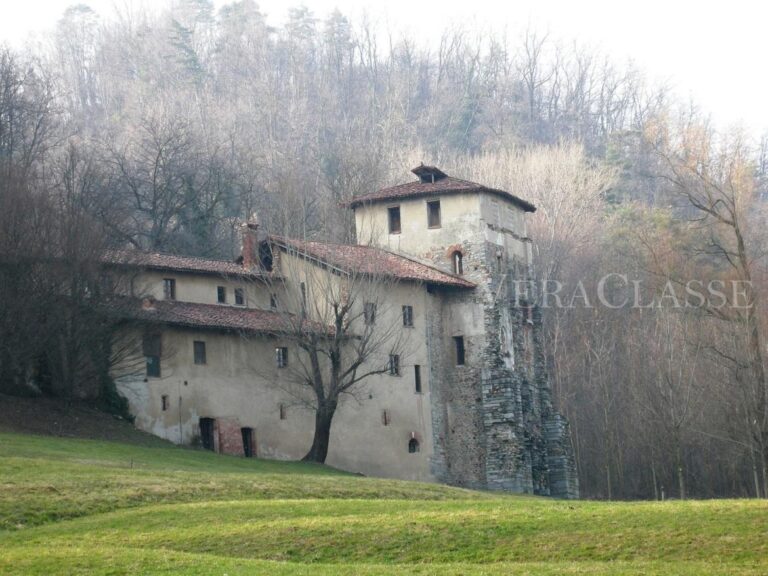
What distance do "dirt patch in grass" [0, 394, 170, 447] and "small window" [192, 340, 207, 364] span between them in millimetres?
3654

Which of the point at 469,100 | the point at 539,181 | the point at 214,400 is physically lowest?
the point at 214,400

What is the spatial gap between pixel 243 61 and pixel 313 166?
34.8 metres

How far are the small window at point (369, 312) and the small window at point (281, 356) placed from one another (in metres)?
3.24

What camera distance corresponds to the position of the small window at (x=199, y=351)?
50969mm

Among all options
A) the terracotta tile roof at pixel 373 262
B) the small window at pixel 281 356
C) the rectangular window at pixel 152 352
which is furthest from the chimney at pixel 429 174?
the rectangular window at pixel 152 352

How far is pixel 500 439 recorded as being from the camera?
186 feet

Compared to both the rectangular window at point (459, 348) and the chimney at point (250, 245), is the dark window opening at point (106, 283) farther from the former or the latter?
the rectangular window at point (459, 348)

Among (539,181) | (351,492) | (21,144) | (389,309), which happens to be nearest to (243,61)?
(539,181)

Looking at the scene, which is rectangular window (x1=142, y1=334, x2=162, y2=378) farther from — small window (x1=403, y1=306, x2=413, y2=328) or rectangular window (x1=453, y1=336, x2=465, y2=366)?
rectangular window (x1=453, y1=336, x2=465, y2=366)

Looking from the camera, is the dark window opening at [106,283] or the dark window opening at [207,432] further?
the dark window opening at [207,432]

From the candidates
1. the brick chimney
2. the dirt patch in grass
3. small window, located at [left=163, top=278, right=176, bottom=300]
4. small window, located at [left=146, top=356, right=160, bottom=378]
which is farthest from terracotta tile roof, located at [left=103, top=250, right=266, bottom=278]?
the dirt patch in grass

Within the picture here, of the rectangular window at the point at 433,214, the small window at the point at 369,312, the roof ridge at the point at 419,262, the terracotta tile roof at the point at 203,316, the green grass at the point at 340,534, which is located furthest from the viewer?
the rectangular window at the point at 433,214

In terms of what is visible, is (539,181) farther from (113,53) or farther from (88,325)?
(113,53)

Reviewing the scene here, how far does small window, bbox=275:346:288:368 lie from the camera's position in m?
53.4
